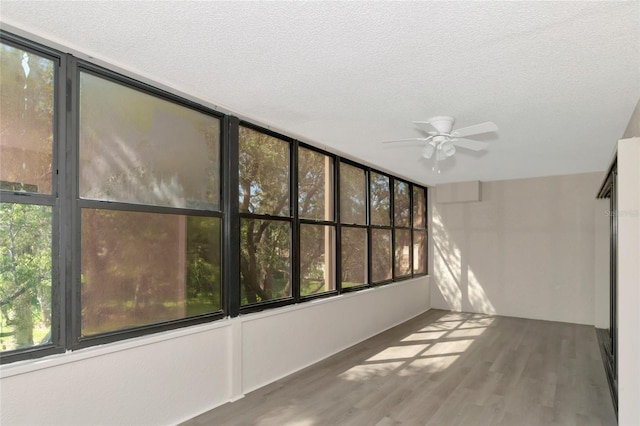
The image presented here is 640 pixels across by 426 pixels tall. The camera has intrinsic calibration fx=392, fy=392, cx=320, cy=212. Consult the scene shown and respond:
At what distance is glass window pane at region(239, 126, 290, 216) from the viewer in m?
3.81

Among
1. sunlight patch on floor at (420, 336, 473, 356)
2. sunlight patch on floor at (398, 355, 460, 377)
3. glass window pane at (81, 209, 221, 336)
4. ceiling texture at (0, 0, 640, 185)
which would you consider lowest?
sunlight patch on floor at (420, 336, 473, 356)

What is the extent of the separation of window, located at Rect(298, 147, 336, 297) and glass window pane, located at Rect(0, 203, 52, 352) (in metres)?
2.59

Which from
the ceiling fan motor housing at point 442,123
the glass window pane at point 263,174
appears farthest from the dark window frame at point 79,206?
the ceiling fan motor housing at point 442,123

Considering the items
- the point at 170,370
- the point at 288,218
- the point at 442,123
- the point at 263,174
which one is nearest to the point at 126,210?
the point at 170,370

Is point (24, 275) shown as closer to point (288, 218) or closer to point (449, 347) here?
point (288, 218)

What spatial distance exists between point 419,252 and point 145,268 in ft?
19.8

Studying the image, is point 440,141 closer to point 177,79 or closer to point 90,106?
point 177,79

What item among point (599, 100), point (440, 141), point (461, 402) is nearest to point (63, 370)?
point (461, 402)

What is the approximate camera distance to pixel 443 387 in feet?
12.5

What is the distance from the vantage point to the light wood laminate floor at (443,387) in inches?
125

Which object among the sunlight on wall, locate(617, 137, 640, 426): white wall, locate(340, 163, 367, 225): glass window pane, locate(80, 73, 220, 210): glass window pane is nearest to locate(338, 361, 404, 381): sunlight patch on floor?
locate(340, 163, 367, 225): glass window pane

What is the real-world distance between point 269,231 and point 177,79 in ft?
5.85

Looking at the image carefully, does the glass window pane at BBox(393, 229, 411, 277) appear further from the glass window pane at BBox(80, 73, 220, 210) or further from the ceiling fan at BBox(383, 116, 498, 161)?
the glass window pane at BBox(80, 73, 220, 210)

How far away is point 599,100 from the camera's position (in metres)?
3.19
